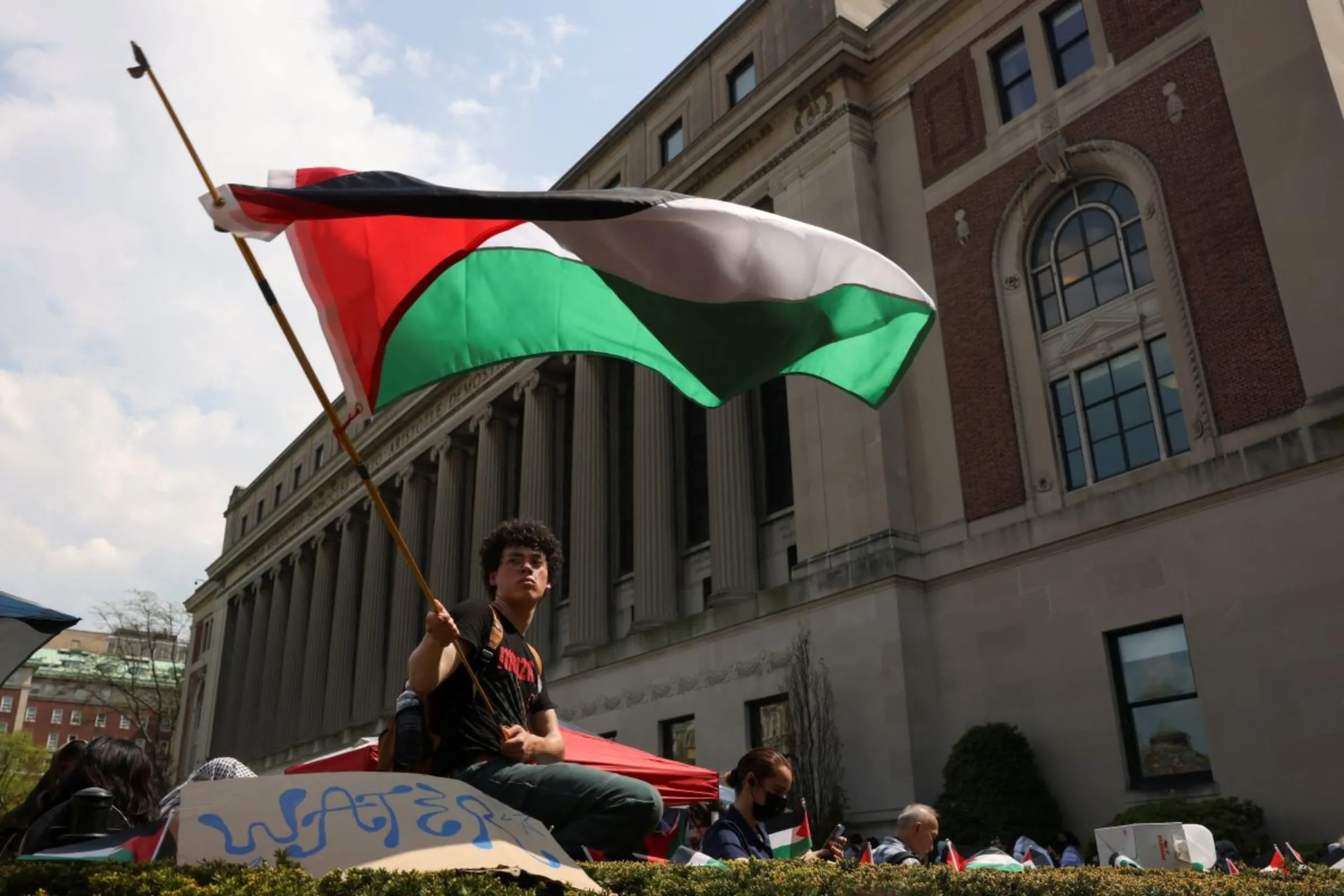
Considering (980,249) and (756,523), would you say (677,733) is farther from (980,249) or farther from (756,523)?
(980,249)

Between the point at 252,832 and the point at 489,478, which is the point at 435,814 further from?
the point at 489,478

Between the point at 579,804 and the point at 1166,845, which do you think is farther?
the point at 1166,845

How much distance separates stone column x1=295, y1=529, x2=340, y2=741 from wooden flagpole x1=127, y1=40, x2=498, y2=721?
44.6 meters

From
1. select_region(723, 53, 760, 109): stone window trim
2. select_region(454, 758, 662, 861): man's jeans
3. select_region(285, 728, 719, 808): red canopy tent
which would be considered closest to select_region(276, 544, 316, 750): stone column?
select_region(723, 53, 760, 109): stone window trim

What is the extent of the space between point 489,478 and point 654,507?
10.5 m

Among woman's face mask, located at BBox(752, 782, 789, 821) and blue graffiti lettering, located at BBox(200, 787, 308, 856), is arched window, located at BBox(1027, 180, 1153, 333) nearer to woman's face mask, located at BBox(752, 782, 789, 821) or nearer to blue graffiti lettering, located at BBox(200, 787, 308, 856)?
woman's face mask, located at BBox(752, 782, 789, 821)

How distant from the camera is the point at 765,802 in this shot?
5957 millimetres

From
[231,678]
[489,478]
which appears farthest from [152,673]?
[489,478]

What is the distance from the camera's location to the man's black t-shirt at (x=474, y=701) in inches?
163

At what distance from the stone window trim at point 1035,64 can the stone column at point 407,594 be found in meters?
26.5

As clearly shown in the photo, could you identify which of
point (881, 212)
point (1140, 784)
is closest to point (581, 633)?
point (881, 212)

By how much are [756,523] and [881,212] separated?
310 inches

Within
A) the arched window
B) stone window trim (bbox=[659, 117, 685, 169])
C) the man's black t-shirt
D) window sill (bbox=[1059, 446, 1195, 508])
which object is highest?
stone window trim (bbox=[659, 117, 685, 169])

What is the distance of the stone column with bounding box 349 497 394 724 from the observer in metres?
42.3
